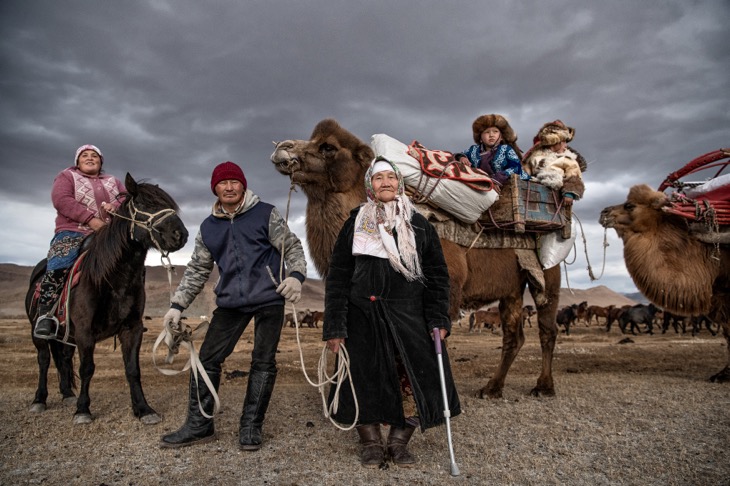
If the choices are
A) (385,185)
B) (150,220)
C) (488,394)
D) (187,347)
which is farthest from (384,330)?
(488,394)

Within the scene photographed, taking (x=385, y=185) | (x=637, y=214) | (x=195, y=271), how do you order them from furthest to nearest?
1. (x=637, y=214)
2. (x=195, y=271)
3. (x=385, y=185)

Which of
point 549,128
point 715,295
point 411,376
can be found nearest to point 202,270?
point 411,376

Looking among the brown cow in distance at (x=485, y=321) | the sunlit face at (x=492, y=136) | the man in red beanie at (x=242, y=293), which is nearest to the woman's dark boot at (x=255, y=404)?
the man in red beanie at (x=242, y=293)

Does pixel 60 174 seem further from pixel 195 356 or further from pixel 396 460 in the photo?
pixel 396 460

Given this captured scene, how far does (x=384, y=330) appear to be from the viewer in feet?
11.9

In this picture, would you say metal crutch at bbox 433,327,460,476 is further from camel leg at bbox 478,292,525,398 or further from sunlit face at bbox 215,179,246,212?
camel leg at bbox 478,292,525,398

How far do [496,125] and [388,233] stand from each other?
10.7 feet

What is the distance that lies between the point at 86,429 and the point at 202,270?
206cm

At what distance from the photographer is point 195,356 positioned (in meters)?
4.09

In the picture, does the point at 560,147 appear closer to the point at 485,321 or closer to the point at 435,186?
the point at 435,186

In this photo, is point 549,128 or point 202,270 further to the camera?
point 549,128

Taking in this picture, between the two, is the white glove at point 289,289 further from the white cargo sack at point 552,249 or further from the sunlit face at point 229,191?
the white cargo sack at point 552,249

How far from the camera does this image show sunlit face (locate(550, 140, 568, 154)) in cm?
688

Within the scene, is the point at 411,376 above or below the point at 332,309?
below
